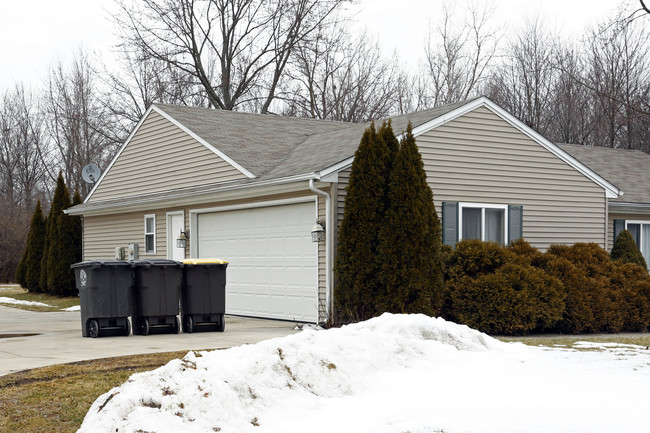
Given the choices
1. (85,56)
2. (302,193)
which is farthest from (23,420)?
(85,56)

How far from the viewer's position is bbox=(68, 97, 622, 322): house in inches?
563

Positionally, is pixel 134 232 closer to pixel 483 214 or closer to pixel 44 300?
pixel 44 300

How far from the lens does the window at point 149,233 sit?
63.3 feet

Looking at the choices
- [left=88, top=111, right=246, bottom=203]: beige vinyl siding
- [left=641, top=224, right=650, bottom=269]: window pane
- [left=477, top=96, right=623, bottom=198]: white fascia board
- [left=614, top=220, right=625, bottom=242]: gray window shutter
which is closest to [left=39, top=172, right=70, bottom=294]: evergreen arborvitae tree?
[left=88, top=111, right=246, bottom=203]: beige vinyl siding

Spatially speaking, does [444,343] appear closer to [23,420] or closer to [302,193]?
[23,420]

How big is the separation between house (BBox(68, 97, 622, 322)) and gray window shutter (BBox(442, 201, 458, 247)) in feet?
0.09

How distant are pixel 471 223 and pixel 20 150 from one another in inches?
1382

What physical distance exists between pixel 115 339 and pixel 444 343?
5433 mm

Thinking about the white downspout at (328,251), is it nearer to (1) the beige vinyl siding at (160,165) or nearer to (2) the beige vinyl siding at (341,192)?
(2) the beige vinyl siding at (341,192)

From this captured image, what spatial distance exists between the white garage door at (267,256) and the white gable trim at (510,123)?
1197 millimetres

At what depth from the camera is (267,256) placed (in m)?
15.4

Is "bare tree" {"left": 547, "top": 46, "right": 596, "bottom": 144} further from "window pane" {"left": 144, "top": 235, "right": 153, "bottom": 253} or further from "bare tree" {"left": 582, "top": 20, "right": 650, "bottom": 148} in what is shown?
"window pane" {"left": 144, "top": 235, "right": 153, "bottom": 253}

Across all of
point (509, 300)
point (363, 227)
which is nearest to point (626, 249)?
point (509, 300)

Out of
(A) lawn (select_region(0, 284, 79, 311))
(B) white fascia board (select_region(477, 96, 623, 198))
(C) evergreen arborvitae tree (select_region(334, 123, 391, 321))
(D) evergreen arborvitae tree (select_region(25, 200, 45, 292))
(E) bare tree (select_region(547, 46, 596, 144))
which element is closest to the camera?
(C) evergreen arborvitae tree (select_region(334, 123, 391, 321))
